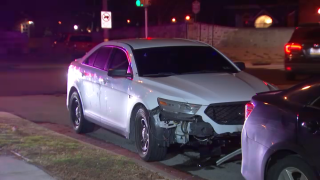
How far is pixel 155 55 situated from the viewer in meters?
8.23

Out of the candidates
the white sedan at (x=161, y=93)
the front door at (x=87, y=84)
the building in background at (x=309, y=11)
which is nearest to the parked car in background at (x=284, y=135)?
the white sedan at (x=161, y=93)

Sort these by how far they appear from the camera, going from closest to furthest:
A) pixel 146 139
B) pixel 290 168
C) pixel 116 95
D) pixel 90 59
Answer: pixel 290 168
pixel 146 139
pixel 116 95
pixel 90 59

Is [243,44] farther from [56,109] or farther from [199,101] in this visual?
[199,101]

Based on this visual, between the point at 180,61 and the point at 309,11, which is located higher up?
the point at 309,11

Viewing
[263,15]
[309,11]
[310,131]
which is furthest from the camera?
[263,15]

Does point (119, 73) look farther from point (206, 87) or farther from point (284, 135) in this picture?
point (284, 135)

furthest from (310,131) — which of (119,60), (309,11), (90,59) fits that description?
(309,11)

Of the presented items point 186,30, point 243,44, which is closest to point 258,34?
point 243,44

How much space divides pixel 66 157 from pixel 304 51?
1010 centimetres

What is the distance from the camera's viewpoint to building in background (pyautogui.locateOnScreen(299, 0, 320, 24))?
40031 millimetres

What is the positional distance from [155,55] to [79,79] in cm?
202

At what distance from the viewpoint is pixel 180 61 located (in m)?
8.21

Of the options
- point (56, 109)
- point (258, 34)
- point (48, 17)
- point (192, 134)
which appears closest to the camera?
point (192, 134)

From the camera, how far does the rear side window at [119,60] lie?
329 inches
